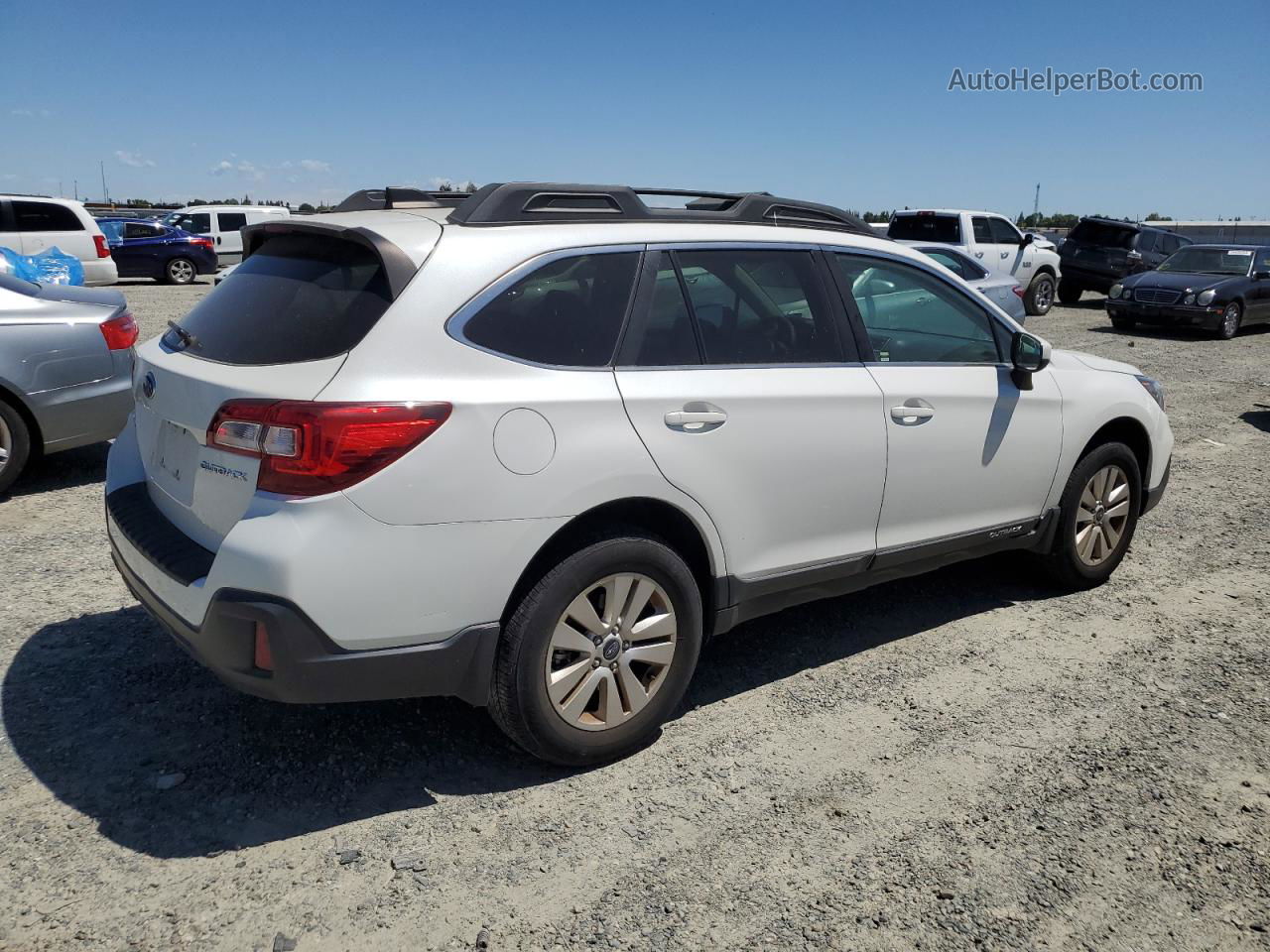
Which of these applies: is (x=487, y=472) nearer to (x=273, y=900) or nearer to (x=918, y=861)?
(x=273, y=900)

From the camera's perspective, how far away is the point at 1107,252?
21.0 meters

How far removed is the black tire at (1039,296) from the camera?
19.7 m

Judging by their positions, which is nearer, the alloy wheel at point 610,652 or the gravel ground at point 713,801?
the gravel ground at point 713,801

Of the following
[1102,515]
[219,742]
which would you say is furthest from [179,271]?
[1102,515]

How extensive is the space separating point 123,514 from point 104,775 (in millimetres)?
860

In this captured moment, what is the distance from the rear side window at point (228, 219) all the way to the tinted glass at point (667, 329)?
25128 millimetres

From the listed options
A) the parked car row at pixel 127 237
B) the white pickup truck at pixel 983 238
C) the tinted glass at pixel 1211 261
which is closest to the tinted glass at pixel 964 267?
the white pickup truck at pixel 983 238

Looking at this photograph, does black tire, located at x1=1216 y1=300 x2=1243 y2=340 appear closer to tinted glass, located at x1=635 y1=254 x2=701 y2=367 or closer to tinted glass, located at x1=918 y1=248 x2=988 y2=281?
tinted glass, located at x1=918 y1=248 x2=988 y2=281

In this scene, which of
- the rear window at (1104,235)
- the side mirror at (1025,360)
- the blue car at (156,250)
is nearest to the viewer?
the side mirror at (1025,360)

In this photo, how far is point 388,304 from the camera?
2992 millimetres

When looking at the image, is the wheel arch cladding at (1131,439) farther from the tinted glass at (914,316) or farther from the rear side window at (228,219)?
the rear side window at (228,219)

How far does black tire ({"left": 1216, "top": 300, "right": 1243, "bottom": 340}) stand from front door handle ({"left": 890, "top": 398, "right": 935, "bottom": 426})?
585 inches

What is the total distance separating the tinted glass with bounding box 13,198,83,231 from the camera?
1634 cm

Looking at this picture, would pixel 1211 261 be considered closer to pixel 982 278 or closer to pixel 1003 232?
pixel 1003 232
